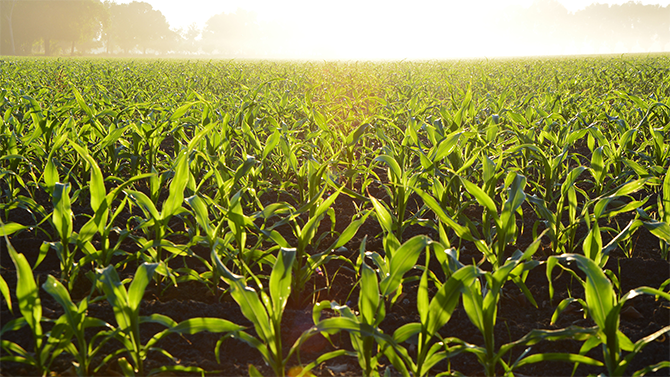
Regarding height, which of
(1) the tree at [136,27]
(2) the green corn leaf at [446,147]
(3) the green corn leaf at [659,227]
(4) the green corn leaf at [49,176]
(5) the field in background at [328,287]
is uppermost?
(1) the tree at [136,27]

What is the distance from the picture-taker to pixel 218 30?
452ft

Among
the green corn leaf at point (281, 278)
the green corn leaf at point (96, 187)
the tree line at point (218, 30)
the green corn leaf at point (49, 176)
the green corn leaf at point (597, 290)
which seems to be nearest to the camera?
the green corn leaf at point (597, 290)

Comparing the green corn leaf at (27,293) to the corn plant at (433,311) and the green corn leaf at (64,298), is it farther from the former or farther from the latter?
the corn plant at (433,311)

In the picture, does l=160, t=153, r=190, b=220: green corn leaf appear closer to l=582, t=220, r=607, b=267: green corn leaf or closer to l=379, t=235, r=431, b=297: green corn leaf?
l=379, t=235, r=431, b=297: green corn leaf

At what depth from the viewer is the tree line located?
5128 cm

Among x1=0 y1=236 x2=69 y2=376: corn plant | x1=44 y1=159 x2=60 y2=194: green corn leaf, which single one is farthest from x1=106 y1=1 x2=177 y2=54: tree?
x1=0 y1=236 x2=69 y2=376: corn plant

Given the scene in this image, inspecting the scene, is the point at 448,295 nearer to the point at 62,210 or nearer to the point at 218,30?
the point at 62,210

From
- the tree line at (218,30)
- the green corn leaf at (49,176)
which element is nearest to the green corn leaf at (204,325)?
the green corn leaf at (49,176)

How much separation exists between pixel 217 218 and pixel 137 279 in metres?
0.78

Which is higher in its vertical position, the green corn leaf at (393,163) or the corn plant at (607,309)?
the green corn leaf at (393,163)

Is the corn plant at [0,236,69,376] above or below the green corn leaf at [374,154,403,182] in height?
below

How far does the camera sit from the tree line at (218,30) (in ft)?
168

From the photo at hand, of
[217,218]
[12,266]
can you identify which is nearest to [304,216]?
[217,218]

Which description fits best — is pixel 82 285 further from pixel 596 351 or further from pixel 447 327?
pixel 596 351
